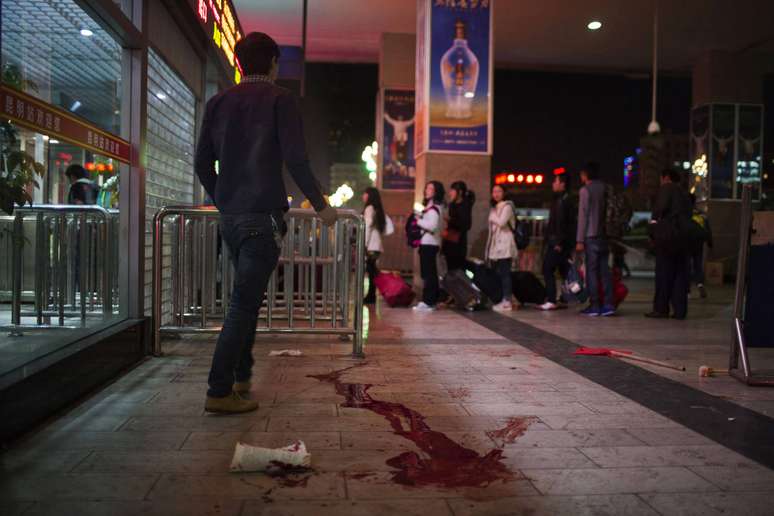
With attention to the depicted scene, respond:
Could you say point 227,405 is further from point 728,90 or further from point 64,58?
point 728,90

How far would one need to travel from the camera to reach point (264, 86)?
3582 millimetres

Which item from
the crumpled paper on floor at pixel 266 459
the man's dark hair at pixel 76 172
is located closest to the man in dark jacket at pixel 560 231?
the man's dark hair at pixel 76 172

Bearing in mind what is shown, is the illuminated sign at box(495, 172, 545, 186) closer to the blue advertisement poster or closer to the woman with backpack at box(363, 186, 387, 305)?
the blue advertisement poster

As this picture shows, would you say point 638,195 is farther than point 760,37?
Yes

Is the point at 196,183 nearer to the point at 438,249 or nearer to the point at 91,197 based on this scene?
the point at 91,197

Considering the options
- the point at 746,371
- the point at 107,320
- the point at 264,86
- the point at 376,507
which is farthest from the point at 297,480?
the point at 746,371

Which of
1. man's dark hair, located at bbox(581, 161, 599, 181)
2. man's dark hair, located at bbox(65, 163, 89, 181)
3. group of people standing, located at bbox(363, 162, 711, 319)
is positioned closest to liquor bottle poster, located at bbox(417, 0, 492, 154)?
group of people standing, located at bbox(363, 162, 711, 319)

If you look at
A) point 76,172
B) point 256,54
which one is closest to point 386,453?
point 256,54

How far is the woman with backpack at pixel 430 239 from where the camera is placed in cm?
895

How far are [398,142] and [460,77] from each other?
5916 mm

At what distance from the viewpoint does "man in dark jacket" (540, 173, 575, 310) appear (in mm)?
9164

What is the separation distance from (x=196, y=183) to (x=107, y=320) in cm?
300

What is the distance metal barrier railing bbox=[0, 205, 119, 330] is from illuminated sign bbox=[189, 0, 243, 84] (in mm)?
1744

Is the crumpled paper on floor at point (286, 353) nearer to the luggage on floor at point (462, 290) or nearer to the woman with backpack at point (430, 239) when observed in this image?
the woman with backpack at point (430, 239)
